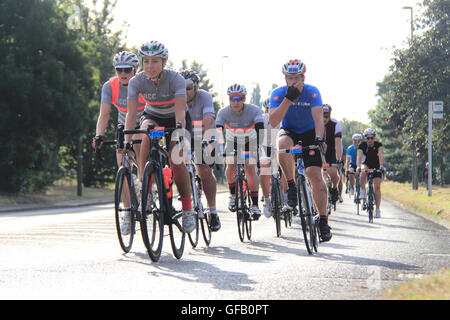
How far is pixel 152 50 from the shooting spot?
24.0 feet

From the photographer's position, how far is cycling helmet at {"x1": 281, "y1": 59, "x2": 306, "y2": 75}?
8.09 meters

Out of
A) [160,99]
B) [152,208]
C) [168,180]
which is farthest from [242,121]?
[152,208]

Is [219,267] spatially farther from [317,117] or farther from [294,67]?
[294,67]

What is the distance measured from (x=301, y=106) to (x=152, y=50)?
198 cm

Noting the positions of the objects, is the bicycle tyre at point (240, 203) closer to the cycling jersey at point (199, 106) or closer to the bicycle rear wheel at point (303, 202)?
the cycling jersey at point (199, 106)

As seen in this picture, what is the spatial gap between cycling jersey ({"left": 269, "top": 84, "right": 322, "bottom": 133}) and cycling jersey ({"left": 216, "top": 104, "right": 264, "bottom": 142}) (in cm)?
206

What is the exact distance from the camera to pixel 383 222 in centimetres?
1474

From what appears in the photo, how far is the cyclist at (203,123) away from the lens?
9.15m

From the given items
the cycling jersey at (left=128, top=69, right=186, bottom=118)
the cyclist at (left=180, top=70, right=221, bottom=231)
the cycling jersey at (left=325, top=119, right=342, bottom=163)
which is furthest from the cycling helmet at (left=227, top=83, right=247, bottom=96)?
the cycling jersey at (left=325, top=119, right=342, bottom=163)

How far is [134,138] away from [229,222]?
661cm

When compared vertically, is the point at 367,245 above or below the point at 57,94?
below

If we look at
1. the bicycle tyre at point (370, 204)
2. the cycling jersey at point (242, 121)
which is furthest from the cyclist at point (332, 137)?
the cycling jersey at point (242, 121)
